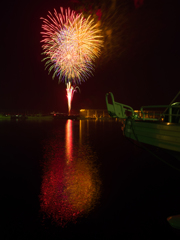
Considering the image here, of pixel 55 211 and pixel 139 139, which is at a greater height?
pixel 139 139

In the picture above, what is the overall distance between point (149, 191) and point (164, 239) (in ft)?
5.73

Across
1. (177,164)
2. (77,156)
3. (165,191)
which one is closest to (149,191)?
(165,191)

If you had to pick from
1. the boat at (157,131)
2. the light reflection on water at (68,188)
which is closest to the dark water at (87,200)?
the light reflection on water at (68,188)

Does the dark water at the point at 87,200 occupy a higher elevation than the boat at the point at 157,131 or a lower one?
lower

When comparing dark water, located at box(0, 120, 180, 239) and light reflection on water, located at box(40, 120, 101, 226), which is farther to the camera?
light reflection on water, located at box(40, 120, 101, 226)

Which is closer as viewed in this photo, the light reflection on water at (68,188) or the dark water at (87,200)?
the dark water at (87,200)

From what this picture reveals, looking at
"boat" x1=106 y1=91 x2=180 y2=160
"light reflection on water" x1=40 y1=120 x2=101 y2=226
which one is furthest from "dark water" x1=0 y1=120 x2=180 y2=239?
"boat" x1=106 y1=91 x2=180 y2=160

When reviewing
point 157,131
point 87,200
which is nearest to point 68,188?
point 87,200

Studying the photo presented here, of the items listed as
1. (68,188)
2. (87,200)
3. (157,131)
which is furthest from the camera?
(68,188)

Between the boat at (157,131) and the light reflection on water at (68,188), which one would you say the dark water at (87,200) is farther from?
the boat at (157,131)

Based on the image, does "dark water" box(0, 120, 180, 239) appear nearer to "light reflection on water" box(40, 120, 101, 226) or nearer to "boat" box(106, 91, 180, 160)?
"light reflection on water" box(40, 120, 101, 226)

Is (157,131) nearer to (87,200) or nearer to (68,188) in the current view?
(87,200)

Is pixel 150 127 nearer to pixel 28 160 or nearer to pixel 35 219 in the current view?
pixel 35 219

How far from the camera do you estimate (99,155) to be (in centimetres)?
882
